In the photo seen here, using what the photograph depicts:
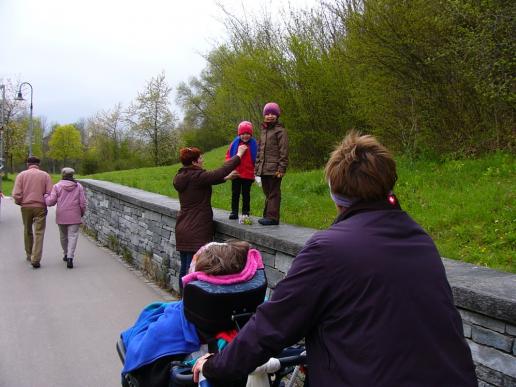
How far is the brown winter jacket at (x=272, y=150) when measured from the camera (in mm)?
5863

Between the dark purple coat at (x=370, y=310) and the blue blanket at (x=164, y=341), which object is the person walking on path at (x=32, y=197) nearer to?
the blue blanket at (x=164, y=341)

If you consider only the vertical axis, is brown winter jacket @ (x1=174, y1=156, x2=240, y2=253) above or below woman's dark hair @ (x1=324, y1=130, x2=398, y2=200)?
below

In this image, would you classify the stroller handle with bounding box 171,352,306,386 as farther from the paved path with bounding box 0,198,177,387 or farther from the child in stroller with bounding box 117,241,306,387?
the paved path with bounding box 0,198,177,387

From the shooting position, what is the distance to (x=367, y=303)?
176 cm

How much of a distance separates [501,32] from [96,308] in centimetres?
644

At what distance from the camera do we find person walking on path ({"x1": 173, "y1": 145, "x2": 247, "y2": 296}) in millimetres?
6062

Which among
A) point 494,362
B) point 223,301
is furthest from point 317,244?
point 494,362

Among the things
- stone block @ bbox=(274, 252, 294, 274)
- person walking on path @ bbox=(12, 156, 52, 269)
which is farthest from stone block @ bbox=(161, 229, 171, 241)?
stone block @ bbox=(274, 252, 294, 274)

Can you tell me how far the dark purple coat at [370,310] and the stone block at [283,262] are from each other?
8.40ft

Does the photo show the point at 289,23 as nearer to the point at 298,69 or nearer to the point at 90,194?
the point at 298,69

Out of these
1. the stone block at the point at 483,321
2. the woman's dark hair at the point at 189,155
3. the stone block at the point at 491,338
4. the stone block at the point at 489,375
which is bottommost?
the stone block at the point at 489,375

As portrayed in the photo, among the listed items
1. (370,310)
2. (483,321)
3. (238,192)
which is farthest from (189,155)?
(370,310)

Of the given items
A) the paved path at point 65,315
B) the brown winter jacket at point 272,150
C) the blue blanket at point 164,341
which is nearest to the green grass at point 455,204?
the brown winter jacket at point 272,150

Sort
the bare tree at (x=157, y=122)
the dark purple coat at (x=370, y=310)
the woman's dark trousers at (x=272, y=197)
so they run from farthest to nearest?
the bare tree at (x=157, y=122) < the woman's dark trousers at (x=272, y=197) < the dark purple coat at (x=370, y=310)
